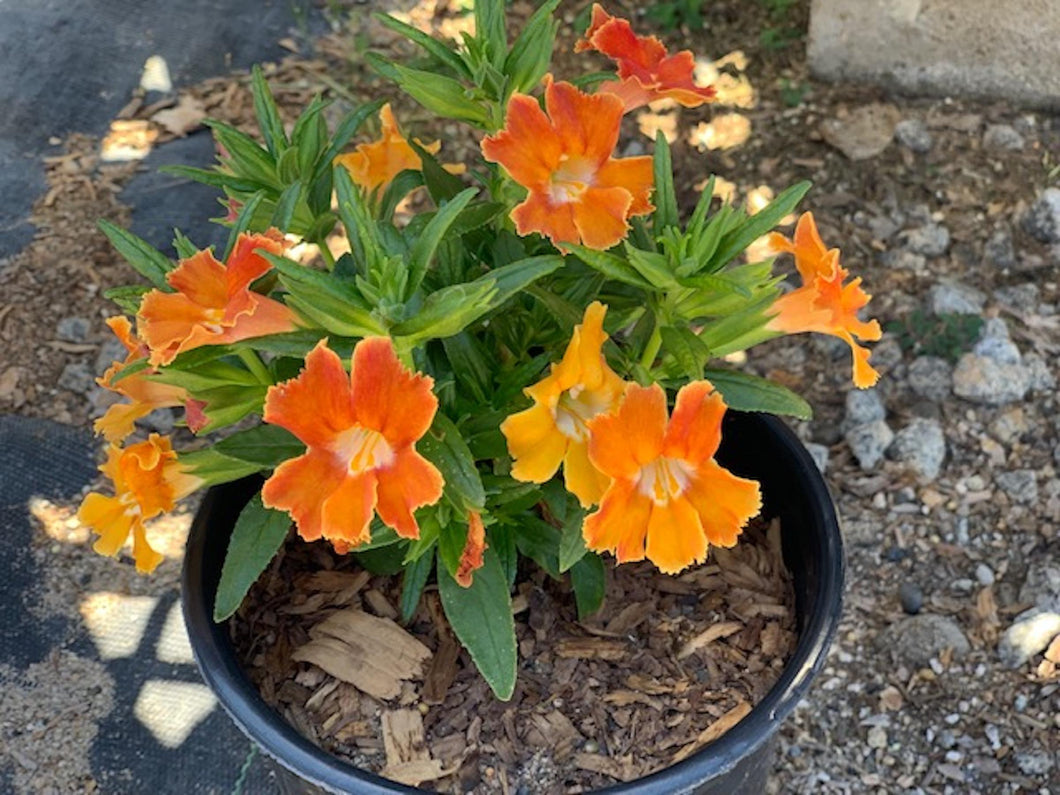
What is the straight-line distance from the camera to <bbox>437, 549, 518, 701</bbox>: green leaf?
5.62 feet

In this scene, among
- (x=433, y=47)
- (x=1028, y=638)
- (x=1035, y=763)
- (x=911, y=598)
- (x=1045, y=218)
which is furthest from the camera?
(x=1045, y=218)

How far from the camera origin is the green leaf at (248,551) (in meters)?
1.74

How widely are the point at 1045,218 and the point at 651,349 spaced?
6.48 ft

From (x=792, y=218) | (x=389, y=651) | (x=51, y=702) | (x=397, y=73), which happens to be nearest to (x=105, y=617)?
(x=51, y=702)

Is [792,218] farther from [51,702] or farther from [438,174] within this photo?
[51,702]

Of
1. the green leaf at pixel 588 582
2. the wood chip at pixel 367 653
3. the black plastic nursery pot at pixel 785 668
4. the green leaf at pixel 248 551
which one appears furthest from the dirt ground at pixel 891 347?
the green leaf at pixel 248 551

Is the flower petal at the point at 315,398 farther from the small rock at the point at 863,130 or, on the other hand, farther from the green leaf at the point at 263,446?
the small rock at the point at 863,130

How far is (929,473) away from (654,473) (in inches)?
60.5

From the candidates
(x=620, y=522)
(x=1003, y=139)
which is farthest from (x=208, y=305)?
(x=1003, y=139)

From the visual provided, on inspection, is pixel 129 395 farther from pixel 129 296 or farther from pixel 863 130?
pixel 863 130

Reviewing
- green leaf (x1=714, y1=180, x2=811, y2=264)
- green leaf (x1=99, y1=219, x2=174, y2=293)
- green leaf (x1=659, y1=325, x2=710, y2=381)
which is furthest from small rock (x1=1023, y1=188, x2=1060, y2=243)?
green leaf (x1=99, y1=219, x2=174, y2=293)

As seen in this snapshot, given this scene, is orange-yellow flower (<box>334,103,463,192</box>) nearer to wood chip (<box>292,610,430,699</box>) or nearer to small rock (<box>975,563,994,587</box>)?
wood chip (<box>292,610,430,699</box>)

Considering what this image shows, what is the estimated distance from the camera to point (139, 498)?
5.55ft

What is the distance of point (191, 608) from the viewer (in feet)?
6.14
